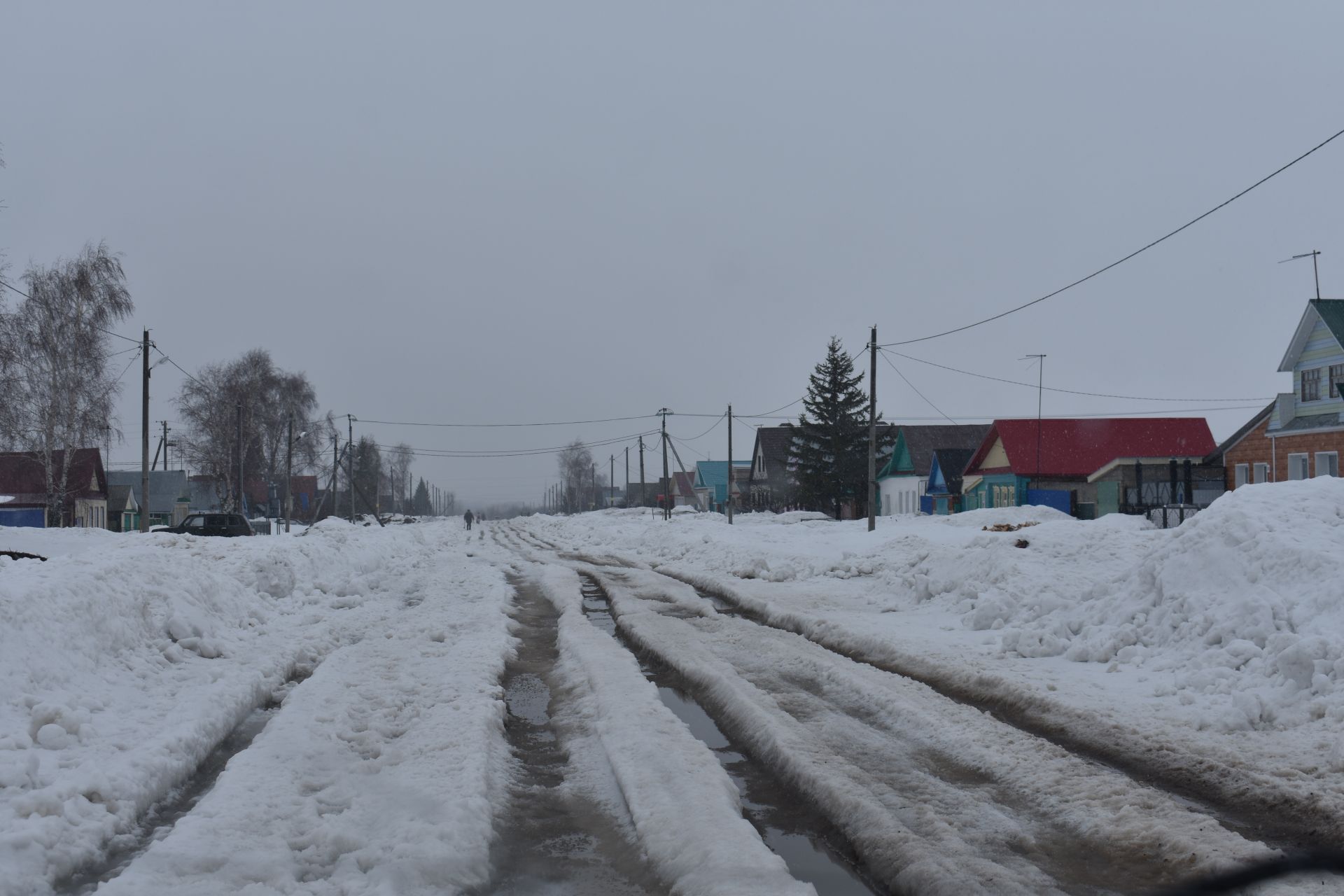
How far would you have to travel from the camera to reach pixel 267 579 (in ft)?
53.0

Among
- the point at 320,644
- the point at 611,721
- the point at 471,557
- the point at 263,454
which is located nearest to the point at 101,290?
the point at 471,557

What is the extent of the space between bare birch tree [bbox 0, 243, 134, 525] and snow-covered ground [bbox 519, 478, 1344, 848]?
3401cm

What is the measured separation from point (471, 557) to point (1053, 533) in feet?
60.4

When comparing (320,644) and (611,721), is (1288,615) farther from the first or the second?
(320,644)

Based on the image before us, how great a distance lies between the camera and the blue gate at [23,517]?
48.5 meters

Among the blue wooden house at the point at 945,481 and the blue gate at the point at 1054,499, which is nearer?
the blue gate at the point at 1054,499

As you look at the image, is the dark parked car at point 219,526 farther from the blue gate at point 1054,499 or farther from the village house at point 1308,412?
the village house at point 1308,412

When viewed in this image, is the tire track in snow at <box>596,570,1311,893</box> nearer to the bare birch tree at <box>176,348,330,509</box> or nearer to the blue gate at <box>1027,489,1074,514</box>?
the blue gate at <box>1027,489,1074,514</box>

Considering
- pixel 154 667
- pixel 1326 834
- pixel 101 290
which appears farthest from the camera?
pixel 101 290

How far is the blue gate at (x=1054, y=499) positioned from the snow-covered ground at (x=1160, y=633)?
28.7 meters

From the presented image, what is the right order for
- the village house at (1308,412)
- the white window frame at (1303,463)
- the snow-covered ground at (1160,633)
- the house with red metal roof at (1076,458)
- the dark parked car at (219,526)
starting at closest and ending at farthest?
the snow-covered ground at (1160,633) → the village house at (1308,412) → the white window frame at (1303,463) → the dark parked car at (219,526) → the house with red metal roof at (1076,458)

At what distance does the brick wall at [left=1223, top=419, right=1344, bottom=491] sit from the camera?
30312 millimetres

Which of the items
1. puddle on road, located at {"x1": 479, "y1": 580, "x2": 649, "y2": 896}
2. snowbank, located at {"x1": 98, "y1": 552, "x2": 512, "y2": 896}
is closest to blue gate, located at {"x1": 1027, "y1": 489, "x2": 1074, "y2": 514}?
snowbank, located at {"x1": 98, "y1": 552, "x2": 512, "y2": 896}

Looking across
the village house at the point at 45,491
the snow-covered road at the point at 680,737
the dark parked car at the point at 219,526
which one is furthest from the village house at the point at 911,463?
the snow-covered road at the point at 680,737
